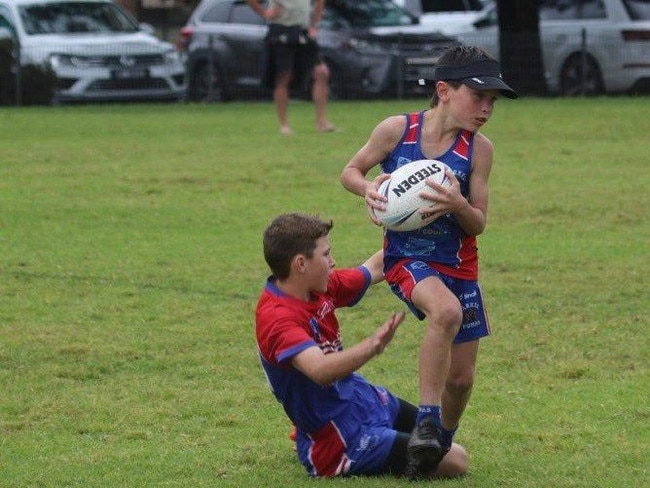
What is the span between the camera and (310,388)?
5281 millimetres

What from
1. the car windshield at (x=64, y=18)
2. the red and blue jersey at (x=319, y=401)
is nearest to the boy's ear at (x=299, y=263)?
the red and blue jersey at (x=319, y=401)

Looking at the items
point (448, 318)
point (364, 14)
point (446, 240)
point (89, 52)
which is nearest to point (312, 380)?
point (448, 318)

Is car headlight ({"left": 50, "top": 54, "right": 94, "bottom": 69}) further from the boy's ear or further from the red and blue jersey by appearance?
the boy's ear

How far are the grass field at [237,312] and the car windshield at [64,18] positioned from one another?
618cm

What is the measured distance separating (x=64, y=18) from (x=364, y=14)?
457cm

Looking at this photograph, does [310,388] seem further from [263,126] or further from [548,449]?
[263,126]

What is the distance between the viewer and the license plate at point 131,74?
2209cm

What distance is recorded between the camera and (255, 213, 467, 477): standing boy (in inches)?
206

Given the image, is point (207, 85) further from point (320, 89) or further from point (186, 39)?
point (320, 89)

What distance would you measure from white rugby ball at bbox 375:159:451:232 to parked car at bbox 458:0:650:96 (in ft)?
55.8

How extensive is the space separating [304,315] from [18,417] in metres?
1.68

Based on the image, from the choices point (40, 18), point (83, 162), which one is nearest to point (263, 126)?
point (83, 162)

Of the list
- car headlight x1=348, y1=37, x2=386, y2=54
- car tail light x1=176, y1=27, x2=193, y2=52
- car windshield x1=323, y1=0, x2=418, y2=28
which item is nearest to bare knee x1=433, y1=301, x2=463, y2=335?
car headlight x1=348, y1=37, x2=386, y2=54

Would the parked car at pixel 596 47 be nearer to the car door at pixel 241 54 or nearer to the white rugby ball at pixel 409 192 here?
the car door at pixel 241 54
